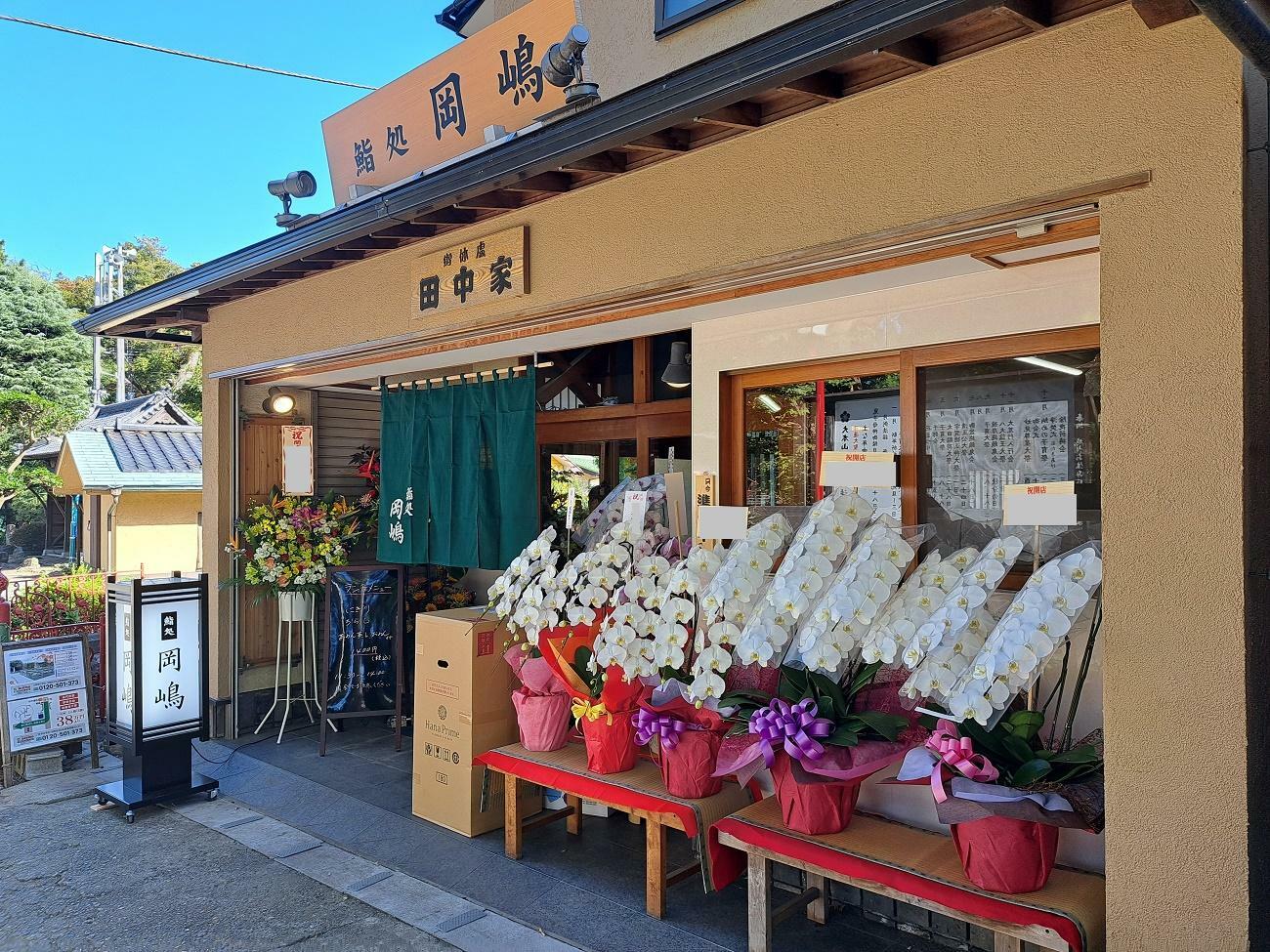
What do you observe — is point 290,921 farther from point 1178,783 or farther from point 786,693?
point 1178,783

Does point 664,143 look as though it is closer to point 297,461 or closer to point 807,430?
point 807,430

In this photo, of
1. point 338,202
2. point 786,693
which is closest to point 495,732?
point 786,693

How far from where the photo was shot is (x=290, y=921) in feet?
12.6

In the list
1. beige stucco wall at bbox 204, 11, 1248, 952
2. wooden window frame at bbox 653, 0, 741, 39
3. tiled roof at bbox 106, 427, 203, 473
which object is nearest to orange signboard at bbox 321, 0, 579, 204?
wooden window frame at bbox 653, 0, 741, 39

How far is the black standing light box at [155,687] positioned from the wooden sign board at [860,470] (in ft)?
13.4

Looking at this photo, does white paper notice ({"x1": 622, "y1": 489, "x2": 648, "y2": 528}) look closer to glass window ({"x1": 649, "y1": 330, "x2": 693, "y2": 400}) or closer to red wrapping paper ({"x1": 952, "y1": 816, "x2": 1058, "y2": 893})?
glass window ({"x1": 649, "y1": 330, "x2": 693, "y2": 400})

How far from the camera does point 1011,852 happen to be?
2.82 meters

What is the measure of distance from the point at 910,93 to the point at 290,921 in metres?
4.23

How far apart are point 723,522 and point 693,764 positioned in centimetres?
110

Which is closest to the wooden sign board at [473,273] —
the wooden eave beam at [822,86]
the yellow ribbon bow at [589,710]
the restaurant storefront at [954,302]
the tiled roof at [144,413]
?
the restaurant storefront at [954,302]

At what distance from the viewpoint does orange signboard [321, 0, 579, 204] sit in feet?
17.3

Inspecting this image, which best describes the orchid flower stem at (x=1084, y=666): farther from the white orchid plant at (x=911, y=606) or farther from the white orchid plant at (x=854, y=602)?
the white orchid plant at (x=854, y=602)

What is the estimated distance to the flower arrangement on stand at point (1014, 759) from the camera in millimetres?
2725

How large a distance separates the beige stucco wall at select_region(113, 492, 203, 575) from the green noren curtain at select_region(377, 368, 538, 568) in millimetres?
6946
